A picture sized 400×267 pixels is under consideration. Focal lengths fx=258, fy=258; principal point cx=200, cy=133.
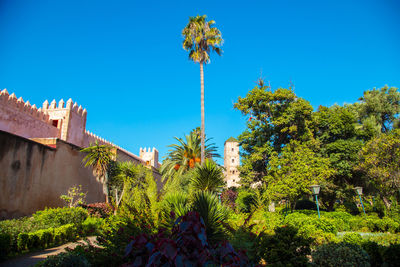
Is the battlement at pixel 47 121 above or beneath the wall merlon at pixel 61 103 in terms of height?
beneath

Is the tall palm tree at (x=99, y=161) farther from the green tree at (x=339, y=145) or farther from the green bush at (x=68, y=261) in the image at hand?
the green tree at (x=339, y=145)

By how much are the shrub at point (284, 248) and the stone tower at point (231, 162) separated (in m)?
53.9

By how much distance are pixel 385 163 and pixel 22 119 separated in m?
28.8

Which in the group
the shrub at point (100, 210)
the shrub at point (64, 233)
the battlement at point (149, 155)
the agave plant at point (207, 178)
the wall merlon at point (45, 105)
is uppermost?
the wall merlon at point (45, 105)

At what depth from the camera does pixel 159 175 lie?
3006 cm

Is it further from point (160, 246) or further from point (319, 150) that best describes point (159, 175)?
point (160, 246)

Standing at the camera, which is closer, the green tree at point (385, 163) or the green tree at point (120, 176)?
the green tree at point (120, 176)

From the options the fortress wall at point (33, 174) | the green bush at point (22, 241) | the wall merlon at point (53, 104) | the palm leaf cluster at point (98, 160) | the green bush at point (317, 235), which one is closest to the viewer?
the green bush at point (22, 241)

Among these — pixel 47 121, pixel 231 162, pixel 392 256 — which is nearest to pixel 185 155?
pixel 47 121

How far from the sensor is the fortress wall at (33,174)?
36.6 ft

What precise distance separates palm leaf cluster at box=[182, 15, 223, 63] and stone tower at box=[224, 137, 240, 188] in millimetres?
40955

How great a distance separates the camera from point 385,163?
19.1 m

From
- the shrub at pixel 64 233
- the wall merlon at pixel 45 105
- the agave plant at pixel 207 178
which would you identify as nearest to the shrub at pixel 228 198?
Result: the agave plant at pixel 207 178

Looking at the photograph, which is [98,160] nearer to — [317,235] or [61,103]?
[317,235]
